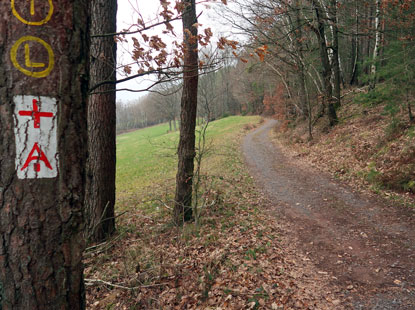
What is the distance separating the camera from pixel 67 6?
4.90 ft

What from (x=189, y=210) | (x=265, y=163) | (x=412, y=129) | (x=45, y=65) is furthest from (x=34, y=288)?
(x=265, y=163)

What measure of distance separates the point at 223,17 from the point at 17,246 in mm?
16347

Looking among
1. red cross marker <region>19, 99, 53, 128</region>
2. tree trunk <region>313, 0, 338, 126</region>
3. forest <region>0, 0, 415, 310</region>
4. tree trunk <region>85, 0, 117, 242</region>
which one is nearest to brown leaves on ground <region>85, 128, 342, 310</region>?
forest <region>0, 0, 415, 310</region>

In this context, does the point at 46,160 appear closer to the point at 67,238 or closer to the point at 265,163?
the point at 67,238

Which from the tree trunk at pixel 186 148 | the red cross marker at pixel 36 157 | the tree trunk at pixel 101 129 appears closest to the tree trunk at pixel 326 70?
the tree trunk at pixel 186 148

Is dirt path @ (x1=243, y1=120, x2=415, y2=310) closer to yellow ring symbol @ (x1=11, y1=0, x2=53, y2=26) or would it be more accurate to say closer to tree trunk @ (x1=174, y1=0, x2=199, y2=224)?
tree trunk @ (x1=174, y1=0, x2=199, y2=224)

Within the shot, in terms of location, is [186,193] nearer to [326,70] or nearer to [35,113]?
[35,113]

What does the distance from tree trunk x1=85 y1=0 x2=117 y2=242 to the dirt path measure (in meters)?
4.47

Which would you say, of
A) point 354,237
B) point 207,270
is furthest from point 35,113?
point 354,237

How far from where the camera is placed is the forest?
1457mm

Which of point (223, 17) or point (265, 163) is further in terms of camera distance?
point (223, 17)

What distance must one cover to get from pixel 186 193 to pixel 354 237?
4.10 m

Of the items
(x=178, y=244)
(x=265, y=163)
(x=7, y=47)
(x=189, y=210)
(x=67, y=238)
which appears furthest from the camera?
(x=265, y=163)

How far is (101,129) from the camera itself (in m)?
5.43
